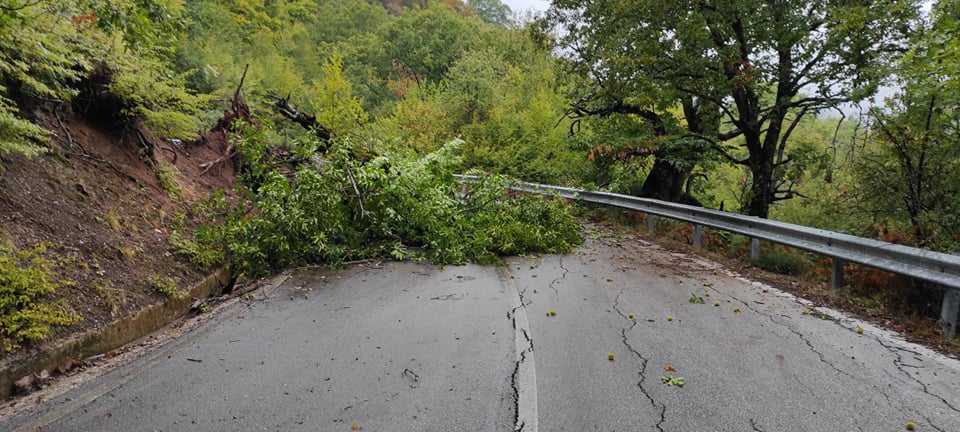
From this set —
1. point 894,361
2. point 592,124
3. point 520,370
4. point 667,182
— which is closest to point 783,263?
point 894,361

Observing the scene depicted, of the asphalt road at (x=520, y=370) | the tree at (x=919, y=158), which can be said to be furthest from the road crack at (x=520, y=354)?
the tree at (x=919, y=158)

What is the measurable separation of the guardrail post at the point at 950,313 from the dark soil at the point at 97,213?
7.93m

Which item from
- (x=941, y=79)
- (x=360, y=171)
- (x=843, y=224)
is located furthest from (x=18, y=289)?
(x=843, y=224)

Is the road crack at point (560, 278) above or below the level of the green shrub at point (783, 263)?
above

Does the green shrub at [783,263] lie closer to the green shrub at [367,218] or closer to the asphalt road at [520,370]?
the asphalt road at [520,370]

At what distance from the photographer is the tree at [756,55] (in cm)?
946

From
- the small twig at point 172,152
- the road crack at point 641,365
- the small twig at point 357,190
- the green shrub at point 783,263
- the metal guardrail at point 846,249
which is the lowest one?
the green shrub at point 783,263

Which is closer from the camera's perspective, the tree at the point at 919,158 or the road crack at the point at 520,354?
the road crack at the point at 520,354

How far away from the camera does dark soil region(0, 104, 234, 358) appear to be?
502cm

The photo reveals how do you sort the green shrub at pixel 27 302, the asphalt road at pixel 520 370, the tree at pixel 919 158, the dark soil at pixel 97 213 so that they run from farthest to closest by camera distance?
the tree at pixel 919 158
the dark soil at pixel 97 213
the green shrub at pixel 27 302
the asphalt road at pixel 520 370

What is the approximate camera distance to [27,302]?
4230 mm

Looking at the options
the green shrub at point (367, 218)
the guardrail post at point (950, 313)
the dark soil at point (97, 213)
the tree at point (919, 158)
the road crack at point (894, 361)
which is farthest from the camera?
the green shrub at point (367, 218)

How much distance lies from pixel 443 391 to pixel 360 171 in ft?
16.6

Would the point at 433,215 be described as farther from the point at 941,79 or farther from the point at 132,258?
the point at 941,79
